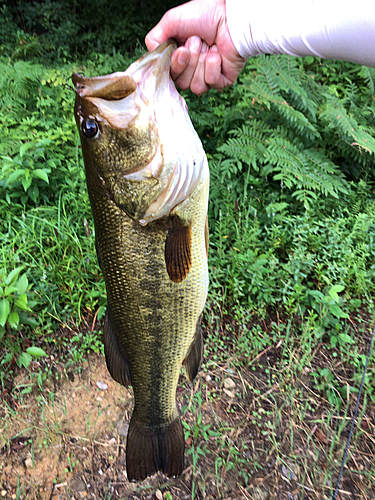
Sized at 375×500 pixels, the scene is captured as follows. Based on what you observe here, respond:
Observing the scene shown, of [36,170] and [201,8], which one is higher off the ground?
[201,8]

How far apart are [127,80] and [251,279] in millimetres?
1976

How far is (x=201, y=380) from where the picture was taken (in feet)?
8.27

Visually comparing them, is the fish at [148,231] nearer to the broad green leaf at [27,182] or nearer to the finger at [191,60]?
the finger at [191,60]

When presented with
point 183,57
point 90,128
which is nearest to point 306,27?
point 183,57

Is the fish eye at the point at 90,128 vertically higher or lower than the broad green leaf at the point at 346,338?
higher

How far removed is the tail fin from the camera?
1565 mm

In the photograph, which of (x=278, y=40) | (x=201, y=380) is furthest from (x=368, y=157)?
(x=201, y=380)

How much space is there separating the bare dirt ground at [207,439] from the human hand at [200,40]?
6.36 feet

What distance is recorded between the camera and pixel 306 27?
1.38 m

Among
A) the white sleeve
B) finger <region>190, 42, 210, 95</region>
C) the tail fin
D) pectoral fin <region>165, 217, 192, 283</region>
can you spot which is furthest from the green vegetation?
the white sleeve

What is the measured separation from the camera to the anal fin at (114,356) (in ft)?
4.92

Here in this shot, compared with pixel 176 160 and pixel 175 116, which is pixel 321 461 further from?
pixel 175 116

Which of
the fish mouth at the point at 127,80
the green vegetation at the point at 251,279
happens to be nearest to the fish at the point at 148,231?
the fish mouth at the point at 127,80

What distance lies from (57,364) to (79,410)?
0.37m
